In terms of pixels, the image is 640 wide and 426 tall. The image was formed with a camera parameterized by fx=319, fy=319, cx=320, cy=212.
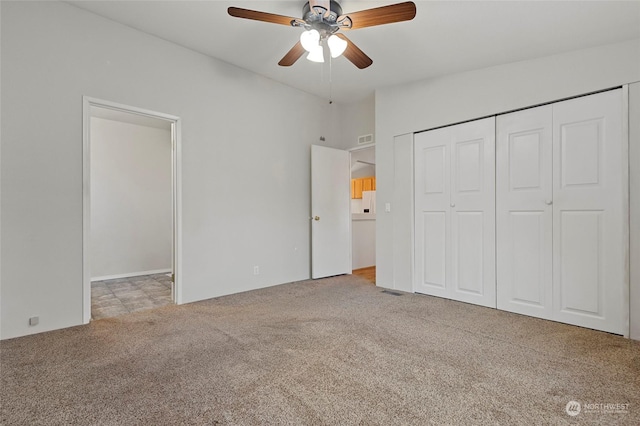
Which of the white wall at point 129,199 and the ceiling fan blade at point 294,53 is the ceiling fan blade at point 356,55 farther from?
the white wall at point 129,199

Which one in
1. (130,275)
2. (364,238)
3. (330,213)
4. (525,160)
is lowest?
(130,275)

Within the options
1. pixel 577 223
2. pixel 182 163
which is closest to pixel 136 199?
pixel 182 163

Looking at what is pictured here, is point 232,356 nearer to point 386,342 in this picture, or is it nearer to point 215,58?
point 386,342

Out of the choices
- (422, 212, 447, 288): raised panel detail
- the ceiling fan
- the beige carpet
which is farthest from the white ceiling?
the beige carpet

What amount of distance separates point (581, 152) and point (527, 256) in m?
1.04

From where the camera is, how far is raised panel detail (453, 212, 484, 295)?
3.45 m

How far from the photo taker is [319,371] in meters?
1.96

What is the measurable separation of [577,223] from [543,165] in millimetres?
595

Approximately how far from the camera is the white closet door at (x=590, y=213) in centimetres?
262

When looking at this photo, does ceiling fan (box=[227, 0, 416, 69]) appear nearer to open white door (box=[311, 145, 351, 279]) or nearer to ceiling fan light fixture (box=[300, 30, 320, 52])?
ceiling fan light fixture (box=[300, 30, 320, 52])

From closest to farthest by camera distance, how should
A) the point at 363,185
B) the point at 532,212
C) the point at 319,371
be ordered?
the point at 319,371 < the point at 532,212 < the point at 363,185

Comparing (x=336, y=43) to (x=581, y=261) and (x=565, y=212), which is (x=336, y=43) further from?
(x=581, y=261)

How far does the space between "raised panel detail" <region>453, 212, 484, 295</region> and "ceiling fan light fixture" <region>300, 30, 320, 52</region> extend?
2375mm

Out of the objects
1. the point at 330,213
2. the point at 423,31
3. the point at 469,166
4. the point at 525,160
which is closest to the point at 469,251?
the point at 469,166
